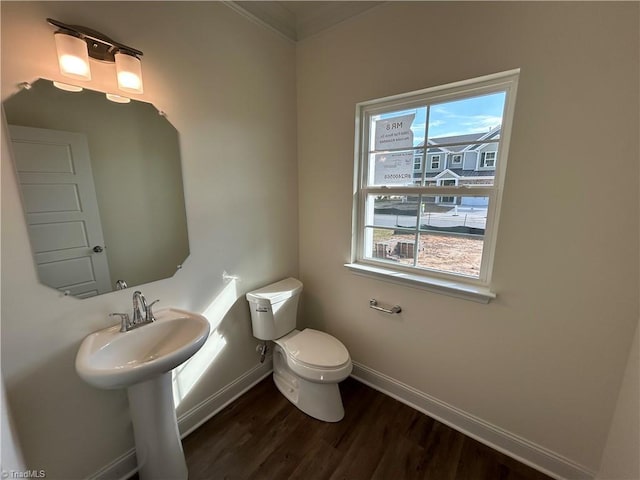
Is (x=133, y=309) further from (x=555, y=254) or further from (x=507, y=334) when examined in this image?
(x=555, y=254)

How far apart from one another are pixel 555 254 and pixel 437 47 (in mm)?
1200

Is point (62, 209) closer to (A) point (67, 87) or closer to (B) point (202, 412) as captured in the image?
(A) point (67, 87)

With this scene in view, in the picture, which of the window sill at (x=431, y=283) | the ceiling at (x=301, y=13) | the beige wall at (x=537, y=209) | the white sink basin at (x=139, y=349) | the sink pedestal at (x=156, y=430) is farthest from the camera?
the ceiling at (x=301, y=13)

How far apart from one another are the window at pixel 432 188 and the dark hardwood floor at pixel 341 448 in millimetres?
896

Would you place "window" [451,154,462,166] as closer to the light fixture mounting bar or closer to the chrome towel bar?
the chrome towel bar

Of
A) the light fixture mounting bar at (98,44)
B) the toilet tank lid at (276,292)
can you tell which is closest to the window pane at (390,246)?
the toilet tank lid at (276,292)

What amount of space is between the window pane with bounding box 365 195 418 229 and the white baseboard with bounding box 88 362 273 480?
138 cm

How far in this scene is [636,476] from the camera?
101cm

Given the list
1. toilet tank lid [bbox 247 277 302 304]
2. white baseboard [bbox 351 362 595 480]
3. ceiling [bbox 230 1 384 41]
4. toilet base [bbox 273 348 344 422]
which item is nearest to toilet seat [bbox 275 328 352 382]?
toilet base [bbox 273 348 344 422]

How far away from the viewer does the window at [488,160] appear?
4.59 feet

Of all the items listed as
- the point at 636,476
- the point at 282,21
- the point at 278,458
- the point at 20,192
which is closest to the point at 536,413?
the point at 636,476

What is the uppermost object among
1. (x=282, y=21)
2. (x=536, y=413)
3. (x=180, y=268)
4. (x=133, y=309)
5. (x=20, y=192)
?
A: (x=282, y=21)

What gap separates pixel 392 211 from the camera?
1.79 metres

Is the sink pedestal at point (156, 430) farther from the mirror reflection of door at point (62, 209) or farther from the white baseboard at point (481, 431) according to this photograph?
the white baseboard at point (481, 431)
